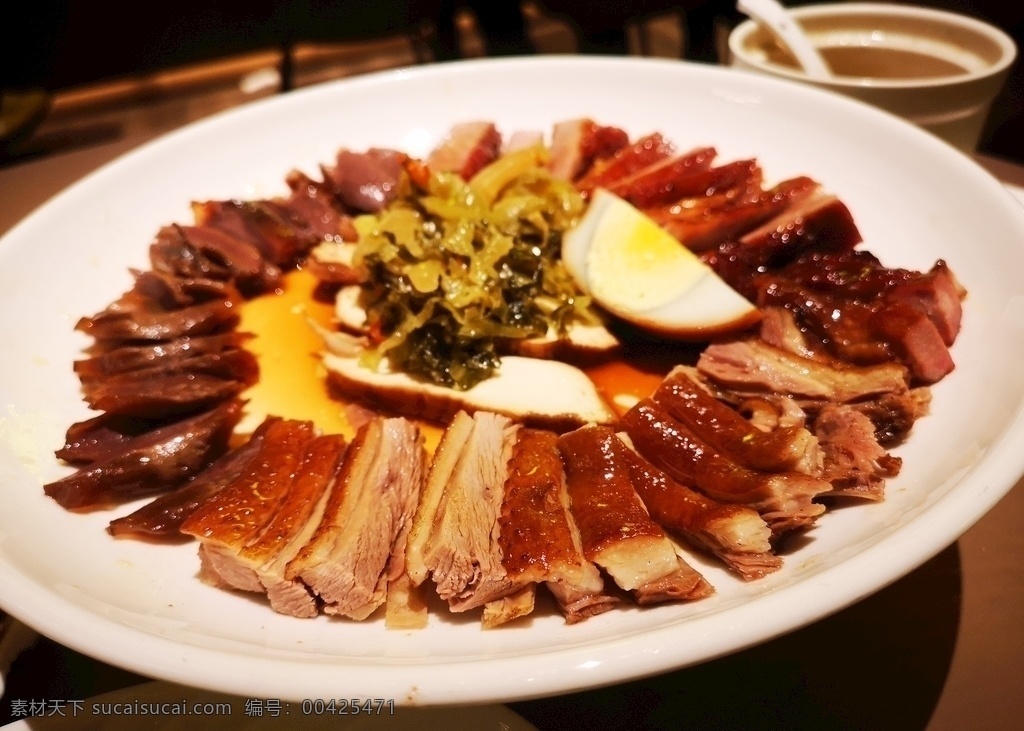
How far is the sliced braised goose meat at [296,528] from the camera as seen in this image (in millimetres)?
1699

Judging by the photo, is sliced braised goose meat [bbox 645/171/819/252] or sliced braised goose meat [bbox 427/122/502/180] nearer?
sliced braised goose meat [bbox 645/171/819/252]

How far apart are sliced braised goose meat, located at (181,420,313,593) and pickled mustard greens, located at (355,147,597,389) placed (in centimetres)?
65

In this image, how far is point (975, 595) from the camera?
74.1 inches

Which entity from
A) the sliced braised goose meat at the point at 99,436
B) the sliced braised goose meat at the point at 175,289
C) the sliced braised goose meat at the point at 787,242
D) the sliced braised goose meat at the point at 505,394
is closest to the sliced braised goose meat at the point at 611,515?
the sliced braised goose meat at the point at 505,394

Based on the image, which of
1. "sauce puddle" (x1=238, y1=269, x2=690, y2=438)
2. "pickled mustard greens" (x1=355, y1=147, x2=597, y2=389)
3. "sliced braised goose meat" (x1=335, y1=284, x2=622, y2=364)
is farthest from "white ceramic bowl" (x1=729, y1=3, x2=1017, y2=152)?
"sliced braised goose meat" (x1=335, y1=284, x2=622, y2=364)

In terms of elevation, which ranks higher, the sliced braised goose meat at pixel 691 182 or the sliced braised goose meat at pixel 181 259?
the sliced braised goose meat at pixel 181 259

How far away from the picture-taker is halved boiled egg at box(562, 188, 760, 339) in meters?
2.51

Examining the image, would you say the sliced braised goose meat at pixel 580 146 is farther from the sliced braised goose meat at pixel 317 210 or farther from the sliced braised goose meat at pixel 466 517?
the sliced braised goose meat at pixel 466 517

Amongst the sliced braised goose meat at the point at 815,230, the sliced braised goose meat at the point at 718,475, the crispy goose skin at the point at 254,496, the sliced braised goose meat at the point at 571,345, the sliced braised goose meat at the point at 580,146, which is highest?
the sliced braised goose meat at the point at 580,146

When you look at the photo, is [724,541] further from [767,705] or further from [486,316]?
[486,316]

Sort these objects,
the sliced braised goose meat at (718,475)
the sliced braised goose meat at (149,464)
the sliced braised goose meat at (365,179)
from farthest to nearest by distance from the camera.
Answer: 1. the sliced braised goose meat at (365,179)
2. the sliced braised goose meat at (149,464)
3. the sliced braised goose meat at (718,475)

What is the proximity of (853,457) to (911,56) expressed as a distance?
2.37 m

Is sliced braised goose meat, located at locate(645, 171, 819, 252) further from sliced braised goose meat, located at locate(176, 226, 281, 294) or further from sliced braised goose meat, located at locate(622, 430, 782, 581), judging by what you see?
sliced braised goose meat, located at locate(176, 226, 281, 294)

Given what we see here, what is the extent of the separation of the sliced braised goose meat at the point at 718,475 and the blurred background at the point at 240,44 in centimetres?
496
